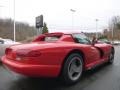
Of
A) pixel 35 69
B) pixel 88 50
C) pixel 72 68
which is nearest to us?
pixel 35 69

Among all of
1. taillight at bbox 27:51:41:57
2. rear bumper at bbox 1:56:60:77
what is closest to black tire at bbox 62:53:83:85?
rear bumper at bbox 1:56:60:77

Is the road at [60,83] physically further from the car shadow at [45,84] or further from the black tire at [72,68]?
the black tire at [72,68]

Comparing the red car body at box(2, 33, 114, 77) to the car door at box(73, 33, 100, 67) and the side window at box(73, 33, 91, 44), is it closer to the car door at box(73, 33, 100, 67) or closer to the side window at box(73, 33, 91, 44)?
the car door at box(73, 33, 100, 67)

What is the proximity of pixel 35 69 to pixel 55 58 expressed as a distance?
1.67 ft

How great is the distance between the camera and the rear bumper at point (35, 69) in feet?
13.0

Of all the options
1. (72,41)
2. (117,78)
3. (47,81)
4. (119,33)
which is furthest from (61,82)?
(119,33)

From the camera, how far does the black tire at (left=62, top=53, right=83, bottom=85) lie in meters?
4.46

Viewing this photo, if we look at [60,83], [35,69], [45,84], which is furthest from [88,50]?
[35,69]

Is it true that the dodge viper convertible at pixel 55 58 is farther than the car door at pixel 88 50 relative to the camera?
No

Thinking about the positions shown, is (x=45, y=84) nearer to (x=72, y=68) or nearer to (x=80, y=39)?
(x=72, y=68)

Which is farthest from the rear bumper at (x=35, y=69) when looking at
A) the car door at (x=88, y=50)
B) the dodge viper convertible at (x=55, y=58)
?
the car door at (x=88, y=50)

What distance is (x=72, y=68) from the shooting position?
187 inches

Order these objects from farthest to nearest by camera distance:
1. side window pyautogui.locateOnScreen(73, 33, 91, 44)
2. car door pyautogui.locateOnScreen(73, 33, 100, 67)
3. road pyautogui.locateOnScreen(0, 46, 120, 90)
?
side window pyautogui.locateOnScreen(73, 33, 91, 44)
car door pyautogui.locateOnScreen(73, 33, 100, 67)
road pyautogui.locateOnScreen(0, 46, 120, 90)

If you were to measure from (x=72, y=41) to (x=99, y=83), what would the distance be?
4.13 ft
